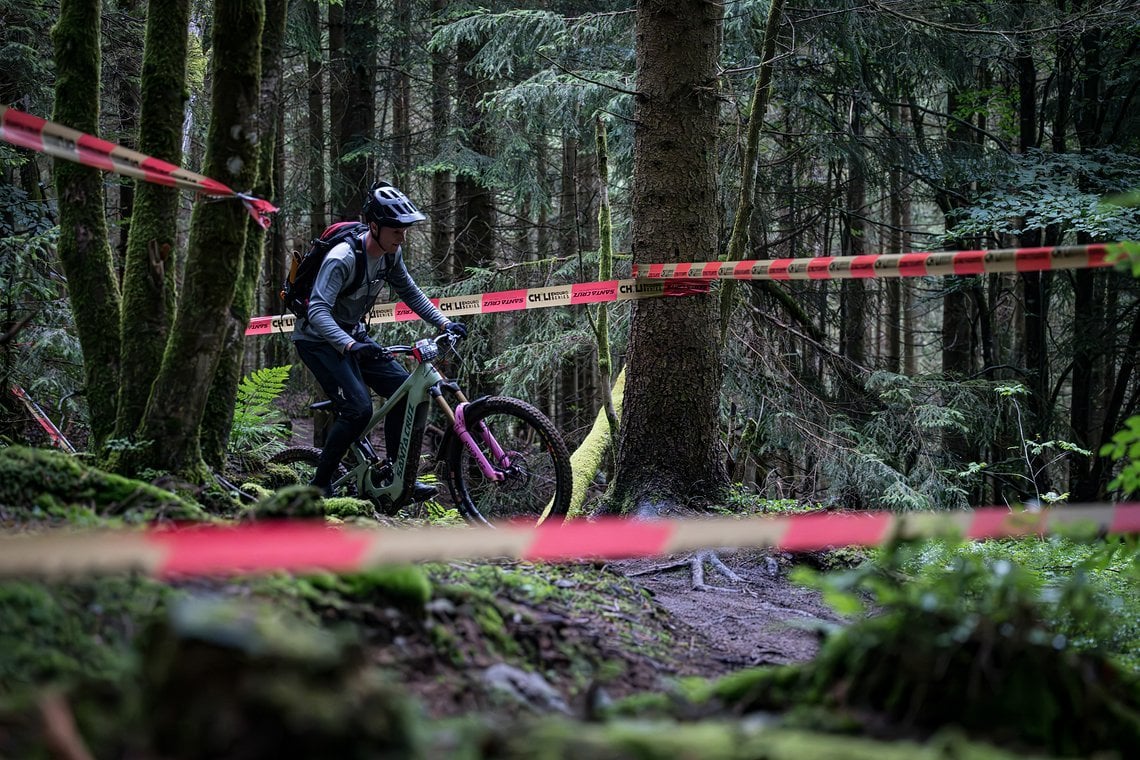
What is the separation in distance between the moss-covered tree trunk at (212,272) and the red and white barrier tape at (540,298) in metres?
1.56

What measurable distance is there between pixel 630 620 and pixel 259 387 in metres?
5.36

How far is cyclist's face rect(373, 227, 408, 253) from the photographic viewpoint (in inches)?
247

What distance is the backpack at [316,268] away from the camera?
628 cm

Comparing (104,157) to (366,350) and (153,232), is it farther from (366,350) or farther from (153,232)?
(366,350)

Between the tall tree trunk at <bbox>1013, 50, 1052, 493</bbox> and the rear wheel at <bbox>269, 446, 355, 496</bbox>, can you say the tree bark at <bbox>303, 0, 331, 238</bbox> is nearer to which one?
the rear wheel at <bbox>269, 446, 355, 496</bbox>

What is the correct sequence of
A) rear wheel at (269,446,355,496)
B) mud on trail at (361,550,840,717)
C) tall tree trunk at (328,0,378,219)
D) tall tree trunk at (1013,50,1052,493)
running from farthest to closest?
1. tall tree trunk at (328,0,378,219)
2. tall tree trunk at (1013,50,1052,493)
3. rear wheel at (269,446,355,496)
4. mud on trail at (361,550,840,717)

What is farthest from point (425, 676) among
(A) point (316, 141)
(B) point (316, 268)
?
(A) point (316, 141)

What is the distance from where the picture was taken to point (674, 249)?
6.78 m

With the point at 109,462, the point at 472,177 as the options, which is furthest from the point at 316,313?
the point at 472,177

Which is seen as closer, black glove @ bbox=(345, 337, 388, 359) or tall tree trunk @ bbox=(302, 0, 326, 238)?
black glove @ bbox=(345, 337, 388, 359)

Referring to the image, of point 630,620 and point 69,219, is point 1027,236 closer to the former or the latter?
point 630,620

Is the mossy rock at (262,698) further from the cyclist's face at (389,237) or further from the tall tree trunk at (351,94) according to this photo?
the tall tree trunk at (351,94)

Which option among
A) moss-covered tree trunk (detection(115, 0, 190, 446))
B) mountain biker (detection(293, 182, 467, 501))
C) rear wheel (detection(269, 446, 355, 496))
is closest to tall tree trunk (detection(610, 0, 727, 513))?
mountain biker (detection(293, 182, 467, 501))

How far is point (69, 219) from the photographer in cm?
508
